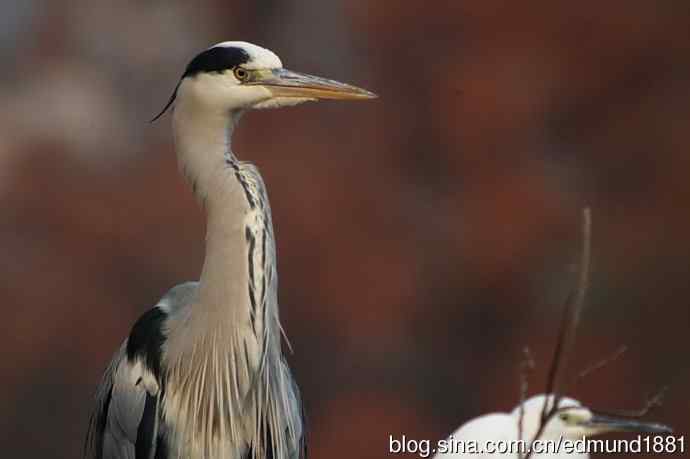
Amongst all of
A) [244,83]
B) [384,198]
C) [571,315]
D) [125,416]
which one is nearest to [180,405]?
[125,416]

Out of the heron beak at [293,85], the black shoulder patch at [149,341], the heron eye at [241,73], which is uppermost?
the heron eye at [241,73]

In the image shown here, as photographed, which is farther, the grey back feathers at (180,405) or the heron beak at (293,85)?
the grey back feathers at (180,405)

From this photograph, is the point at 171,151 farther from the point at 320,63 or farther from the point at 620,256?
the point at 620,256

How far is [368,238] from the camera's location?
855cm

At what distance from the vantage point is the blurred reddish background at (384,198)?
8.19m

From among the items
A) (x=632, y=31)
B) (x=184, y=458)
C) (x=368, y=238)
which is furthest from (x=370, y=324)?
(x=184, y=458)

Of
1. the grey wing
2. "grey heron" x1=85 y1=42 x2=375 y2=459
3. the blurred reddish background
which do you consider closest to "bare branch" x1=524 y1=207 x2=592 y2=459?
"grey heron" x1=85 y1=42 x2=375 y2=459

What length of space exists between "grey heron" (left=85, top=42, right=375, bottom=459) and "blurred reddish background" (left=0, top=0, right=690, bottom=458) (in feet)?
16.0

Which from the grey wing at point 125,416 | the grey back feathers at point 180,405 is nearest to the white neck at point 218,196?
the grey back feathers at point 180,405

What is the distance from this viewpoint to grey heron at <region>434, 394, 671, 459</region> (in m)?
3.14

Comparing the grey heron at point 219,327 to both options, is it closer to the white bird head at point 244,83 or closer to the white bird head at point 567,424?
the white bird head at point 244,83

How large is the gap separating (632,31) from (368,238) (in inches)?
87.2

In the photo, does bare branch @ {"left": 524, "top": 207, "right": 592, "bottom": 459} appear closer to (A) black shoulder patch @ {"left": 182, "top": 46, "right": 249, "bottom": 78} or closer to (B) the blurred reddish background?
(A) black shoulder patch @ {"left": 182, "top": 46, "right": 249, "bottom": 78}

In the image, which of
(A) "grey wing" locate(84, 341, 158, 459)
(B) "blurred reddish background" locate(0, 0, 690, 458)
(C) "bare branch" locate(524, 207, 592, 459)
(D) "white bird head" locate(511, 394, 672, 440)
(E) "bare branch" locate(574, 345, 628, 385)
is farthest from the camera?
(B) "blurred reddish background" locate(0, 0, 690, 458)
